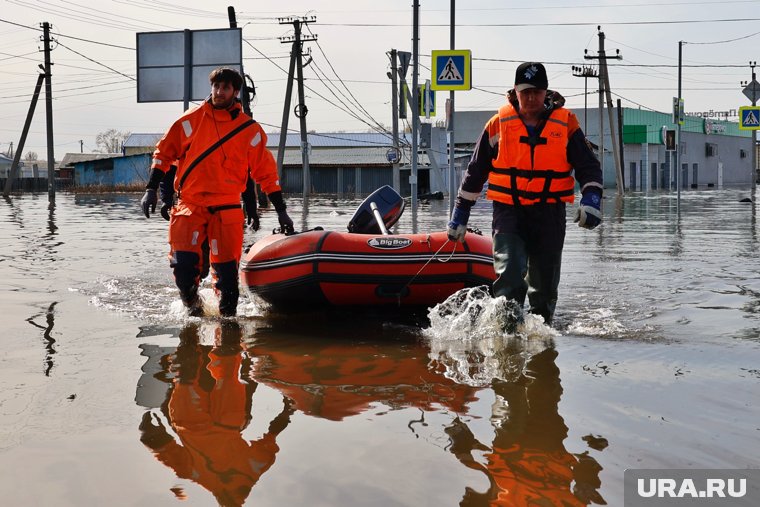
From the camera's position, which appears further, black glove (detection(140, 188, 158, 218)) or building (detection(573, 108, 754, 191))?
building (detection(573, 108, 754, 191))

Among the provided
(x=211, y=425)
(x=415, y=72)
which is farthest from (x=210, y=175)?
(x=415, y=72)

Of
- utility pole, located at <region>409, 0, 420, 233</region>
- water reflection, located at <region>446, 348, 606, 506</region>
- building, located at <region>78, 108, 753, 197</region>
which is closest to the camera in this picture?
water reflection, located at <region>446, 348, 606, 506</region>

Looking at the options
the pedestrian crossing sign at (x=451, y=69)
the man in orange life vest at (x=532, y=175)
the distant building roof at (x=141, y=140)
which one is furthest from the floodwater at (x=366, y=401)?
the distant building roof at (x=141, y=140)

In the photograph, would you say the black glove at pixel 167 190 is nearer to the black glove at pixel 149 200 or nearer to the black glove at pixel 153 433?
the black glove at pixel 149 200

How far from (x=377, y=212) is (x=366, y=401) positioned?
363 cm

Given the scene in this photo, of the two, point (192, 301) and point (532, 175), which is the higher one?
point (532, 175)

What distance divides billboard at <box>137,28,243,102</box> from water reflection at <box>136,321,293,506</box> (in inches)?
720

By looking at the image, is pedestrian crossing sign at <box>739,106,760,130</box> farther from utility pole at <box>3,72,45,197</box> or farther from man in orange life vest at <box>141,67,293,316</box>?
utility pole at <box>3,72,45,197</box>

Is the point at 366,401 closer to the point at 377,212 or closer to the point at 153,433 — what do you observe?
the point at 153,433

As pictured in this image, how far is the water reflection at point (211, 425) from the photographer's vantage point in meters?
3.24

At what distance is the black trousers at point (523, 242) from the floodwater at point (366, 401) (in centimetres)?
22

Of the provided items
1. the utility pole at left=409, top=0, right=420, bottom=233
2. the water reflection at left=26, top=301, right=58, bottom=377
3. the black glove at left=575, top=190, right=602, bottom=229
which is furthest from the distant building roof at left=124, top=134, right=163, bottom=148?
the black glove at left=575, top=190, right=602, bottom=229

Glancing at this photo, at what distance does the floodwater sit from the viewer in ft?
10.4

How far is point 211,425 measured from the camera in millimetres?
3859
